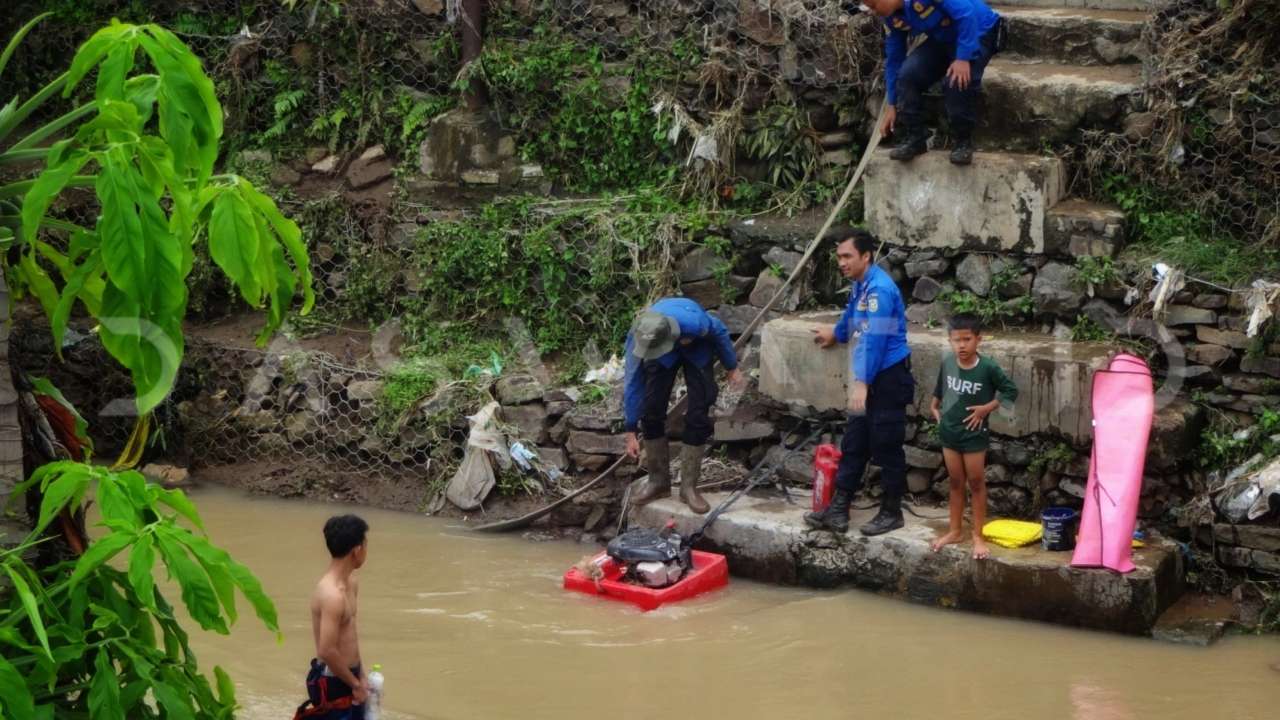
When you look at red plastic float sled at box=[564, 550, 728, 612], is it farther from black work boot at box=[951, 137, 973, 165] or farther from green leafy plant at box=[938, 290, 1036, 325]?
black work boot at box=[951, 137, 973, 165]

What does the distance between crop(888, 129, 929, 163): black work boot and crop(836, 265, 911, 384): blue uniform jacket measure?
1195 millimetres

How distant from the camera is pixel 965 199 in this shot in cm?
868

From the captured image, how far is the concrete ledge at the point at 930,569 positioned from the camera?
23.9 ft

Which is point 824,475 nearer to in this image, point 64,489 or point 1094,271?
point 1094,271

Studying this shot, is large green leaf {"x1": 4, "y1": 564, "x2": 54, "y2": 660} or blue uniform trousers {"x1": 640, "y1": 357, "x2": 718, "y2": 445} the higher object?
blue uniform trousers {"x1": 640, "y1": 357, "x2": 718, "y2": 445}

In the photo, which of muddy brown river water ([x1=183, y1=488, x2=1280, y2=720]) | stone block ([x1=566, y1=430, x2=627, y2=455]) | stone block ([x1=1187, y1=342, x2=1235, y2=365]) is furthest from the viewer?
stone block ([x1=566, y1=430, x2=627, y2=455])

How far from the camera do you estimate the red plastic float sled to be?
7.82 metres

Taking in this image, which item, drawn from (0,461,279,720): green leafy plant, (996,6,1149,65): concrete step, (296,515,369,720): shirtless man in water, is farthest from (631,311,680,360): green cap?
(0,461,279,720): green leafy plant

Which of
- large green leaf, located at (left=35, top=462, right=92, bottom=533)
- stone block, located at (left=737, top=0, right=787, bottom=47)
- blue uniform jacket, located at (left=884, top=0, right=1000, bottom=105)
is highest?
stone block, located at (left=737, top=0, right=787, bottom=47)

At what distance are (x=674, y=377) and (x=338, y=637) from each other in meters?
3.55

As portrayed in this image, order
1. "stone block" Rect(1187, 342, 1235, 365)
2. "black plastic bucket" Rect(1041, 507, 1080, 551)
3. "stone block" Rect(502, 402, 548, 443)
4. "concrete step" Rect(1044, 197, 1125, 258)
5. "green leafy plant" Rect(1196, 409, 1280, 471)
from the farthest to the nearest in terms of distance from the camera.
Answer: "stone block" Rect(502, 402, 548, 443) < "concrete step" Rect(1044, 197, 1125, 258) < "stone block" Rect(1187, 342, 1235, 365) < "green leafy plant" Rect(1196, 409, 1280, 471) < "black plastic bucket" Rect(1041, 507, 1080, 551)

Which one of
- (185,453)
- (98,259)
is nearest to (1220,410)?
(98,259)

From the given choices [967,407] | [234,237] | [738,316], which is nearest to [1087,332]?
[967,407]

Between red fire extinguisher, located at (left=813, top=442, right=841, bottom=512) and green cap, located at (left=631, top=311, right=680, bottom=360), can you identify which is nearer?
green cap, located at (left=631, top=311, right=680, bottom=360)
